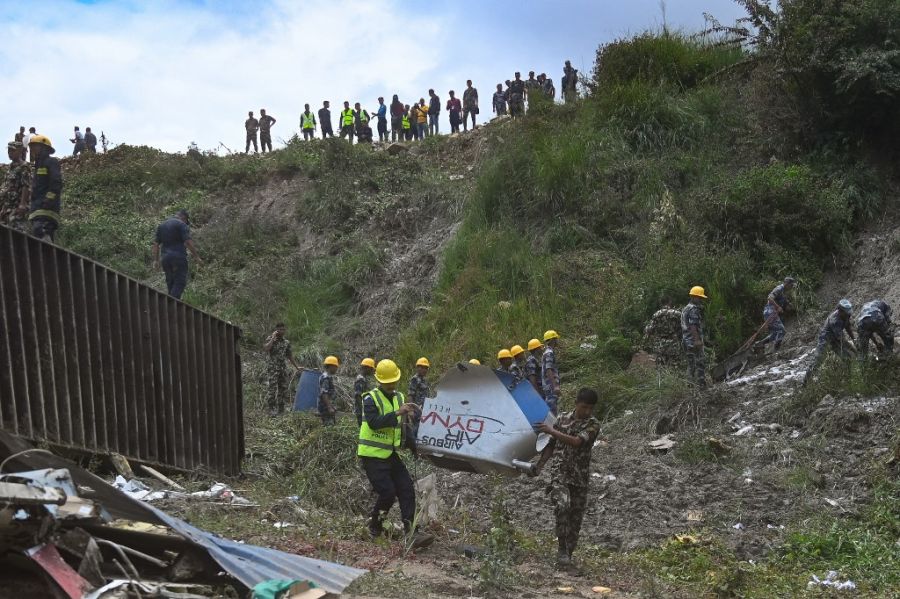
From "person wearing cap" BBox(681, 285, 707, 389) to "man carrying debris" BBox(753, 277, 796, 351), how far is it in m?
1.84

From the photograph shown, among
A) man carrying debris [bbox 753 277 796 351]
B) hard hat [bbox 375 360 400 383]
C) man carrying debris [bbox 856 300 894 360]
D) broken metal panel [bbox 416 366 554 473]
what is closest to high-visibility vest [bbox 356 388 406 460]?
hard hat [bbox 375 360 400 383]

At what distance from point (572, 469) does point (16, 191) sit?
9612mm

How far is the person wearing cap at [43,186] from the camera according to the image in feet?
38.4

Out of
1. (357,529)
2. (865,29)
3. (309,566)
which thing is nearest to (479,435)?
(357,529)

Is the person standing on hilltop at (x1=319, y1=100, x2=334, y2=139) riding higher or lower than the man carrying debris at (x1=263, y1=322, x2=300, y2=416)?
higher

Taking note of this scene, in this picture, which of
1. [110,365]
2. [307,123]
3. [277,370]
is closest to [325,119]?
[307,123]

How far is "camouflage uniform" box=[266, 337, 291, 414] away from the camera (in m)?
15.3

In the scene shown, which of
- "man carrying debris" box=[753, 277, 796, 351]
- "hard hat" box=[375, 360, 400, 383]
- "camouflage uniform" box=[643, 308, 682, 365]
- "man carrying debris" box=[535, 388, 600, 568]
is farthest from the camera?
"man carrying debris" box=[753, 277, 796, 351]

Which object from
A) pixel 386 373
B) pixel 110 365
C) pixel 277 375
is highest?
pixel 110 365

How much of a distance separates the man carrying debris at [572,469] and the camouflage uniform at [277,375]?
8064mm

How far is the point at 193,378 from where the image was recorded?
33.9 feet

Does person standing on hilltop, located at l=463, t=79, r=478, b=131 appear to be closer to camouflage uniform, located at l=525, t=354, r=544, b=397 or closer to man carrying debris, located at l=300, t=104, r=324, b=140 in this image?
man carrying debris, located at l=300, t=104, r=324, b=140

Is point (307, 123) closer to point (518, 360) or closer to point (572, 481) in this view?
point (518, 360)

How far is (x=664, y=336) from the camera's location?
50.8ft
